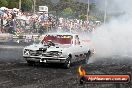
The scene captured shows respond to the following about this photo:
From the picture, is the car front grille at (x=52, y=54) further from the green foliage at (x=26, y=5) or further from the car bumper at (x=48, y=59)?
the green foliage at (x=26, y=5)

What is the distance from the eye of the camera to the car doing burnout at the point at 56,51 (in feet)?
46.6

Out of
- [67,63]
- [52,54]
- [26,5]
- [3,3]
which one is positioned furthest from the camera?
[26,5]

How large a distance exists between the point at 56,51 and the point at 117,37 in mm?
14361

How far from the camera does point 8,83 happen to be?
9.67 metres

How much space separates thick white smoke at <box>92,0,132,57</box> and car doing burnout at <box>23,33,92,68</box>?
319 inches

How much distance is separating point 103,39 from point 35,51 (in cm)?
1334

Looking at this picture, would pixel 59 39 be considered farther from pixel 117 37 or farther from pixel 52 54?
pixel 117 37

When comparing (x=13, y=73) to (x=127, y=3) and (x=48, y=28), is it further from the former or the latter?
(x=48, y=28)

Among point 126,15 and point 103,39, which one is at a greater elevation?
point 126,15

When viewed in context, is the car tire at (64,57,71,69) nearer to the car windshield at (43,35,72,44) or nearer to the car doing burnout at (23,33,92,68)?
the car doing burnout at (23,33,92,68)

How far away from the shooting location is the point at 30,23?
35.0 meters

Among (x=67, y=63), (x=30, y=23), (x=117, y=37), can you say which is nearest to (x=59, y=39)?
(x=67, y=63)

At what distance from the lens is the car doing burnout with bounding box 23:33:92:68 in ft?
46.6

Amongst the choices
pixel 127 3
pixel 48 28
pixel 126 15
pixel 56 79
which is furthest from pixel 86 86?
pixel 48 28
